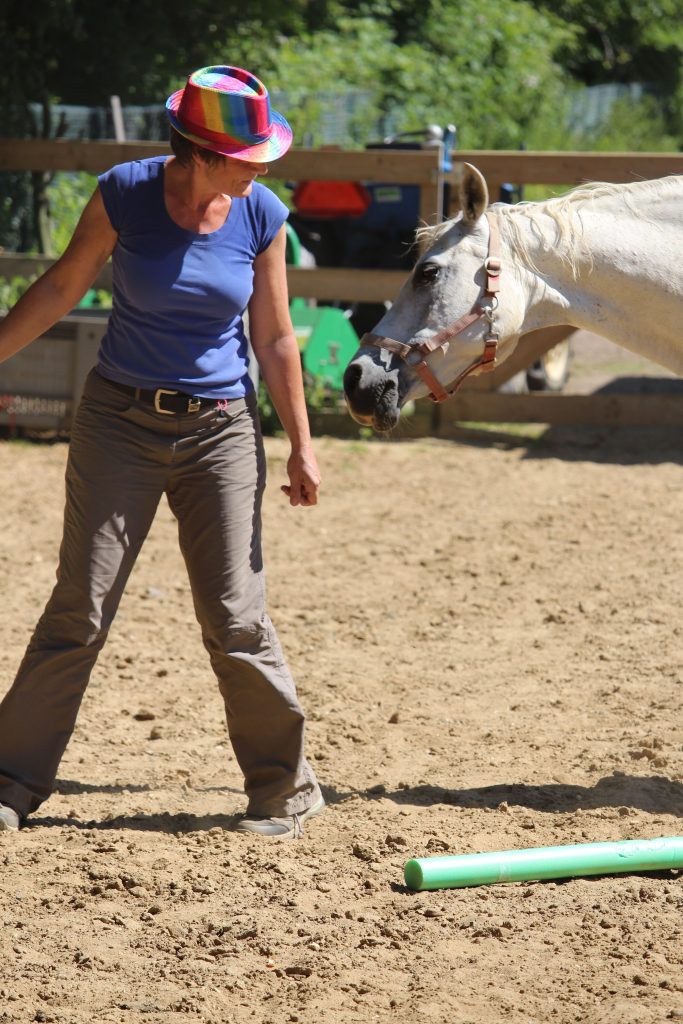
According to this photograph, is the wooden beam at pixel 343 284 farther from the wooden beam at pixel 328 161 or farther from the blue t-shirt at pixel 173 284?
the blue t-shirt at pixel 173 284

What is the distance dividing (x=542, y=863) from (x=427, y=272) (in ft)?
5.60

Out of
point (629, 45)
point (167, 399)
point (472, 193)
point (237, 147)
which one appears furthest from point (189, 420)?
point (629, 45)

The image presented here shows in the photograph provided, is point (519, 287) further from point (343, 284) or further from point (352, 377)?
point (343, 284)

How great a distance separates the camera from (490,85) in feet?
66.9

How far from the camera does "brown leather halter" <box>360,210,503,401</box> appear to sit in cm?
361

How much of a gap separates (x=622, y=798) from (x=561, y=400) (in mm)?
5438

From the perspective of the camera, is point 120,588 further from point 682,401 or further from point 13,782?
point 682,401

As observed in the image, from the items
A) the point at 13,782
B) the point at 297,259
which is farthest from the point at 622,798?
the point at 297,259

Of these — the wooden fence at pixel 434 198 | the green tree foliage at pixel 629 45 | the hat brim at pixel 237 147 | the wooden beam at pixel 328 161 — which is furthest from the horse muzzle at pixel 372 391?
the green tree foliage at pixel 629 45

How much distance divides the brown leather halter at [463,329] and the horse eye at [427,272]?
0.14 meters

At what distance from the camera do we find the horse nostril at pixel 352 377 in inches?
144

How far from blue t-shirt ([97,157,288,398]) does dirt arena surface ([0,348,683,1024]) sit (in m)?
1.32

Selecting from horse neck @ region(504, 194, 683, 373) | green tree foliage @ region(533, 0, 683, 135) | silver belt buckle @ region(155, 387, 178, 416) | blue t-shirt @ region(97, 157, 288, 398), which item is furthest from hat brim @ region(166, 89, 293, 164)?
green tree foliage @ region(533, 0, 683, 135)

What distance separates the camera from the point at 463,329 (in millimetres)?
3641
